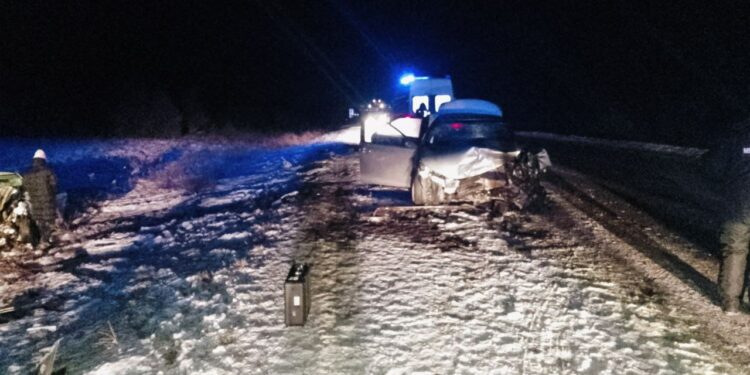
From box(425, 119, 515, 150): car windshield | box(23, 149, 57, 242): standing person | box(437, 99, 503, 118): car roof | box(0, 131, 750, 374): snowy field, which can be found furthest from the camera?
box(437, 99, 503, 118): car roof

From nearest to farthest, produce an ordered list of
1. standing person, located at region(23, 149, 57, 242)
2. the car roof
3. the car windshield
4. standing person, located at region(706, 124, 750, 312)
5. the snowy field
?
the snowy field, standing person, located at region(706, 124, 750, 312), standing person, located at region(23, 149, 57, 242), the car windshield, the car roof

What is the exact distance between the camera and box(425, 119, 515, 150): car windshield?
9336 millimetres

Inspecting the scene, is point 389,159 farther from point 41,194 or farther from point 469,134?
point 41,194

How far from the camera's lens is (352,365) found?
4164mm

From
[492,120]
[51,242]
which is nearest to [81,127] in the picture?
[51,242]

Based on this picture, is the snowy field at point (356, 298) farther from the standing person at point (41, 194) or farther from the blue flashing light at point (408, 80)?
the blue flashing light at point (408, 80)

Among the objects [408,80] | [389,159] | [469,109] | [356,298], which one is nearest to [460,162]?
[389,159]

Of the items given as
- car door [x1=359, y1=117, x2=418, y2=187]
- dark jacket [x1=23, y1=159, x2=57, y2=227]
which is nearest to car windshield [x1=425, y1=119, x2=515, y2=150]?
car door [x1=359, y1=117, x2=418, y2=187]

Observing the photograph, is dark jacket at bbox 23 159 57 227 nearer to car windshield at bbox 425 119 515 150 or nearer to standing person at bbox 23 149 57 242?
standing person at bbox 23 149 57 242

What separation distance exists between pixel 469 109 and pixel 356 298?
6184mm

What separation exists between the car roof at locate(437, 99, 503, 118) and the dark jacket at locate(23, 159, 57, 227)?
655cm

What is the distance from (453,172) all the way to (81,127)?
76.9 feet

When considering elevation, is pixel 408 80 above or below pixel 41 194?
above

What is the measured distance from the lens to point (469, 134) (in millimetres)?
9570
